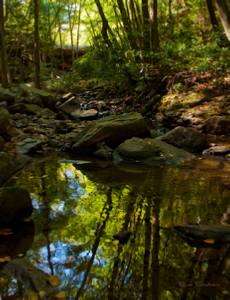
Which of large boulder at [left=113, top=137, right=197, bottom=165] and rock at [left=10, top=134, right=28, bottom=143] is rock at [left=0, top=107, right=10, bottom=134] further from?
large boulder at [left=113, top=137, right=197, bottom=165]

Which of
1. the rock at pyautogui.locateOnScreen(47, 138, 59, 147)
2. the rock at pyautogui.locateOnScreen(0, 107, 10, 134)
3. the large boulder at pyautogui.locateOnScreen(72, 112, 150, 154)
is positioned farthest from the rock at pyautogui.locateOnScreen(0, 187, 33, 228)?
the rock at pyautogui.locateOnScreen(47, 138, 59, 147)

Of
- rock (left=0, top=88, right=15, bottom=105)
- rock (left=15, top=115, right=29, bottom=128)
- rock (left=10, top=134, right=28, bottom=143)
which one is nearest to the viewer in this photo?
rock (left=10, top=134, right=28, bottom=143)

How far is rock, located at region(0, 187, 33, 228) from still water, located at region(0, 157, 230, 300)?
140 mm

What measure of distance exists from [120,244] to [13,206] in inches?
40.5

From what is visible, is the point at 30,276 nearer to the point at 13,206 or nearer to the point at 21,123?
the point at 13,206

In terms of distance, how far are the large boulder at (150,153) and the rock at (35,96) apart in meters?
6.31

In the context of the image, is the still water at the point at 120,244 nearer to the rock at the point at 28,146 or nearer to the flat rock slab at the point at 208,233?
the flat rock slab at the point at 208,233

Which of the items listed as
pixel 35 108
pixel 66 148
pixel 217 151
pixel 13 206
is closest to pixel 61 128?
pixel 66 148

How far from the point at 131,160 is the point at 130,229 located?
2.93 metres

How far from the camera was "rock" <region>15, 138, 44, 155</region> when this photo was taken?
5360mm

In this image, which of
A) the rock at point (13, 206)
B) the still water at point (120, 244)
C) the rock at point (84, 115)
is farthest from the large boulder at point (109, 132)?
the rock at point (84, 115)

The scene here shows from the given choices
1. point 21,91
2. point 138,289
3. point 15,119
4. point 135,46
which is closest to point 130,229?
point 138,289

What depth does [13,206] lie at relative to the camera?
2145mm

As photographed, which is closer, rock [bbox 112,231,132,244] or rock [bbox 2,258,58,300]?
rock [bbox 2,258,58,300]
